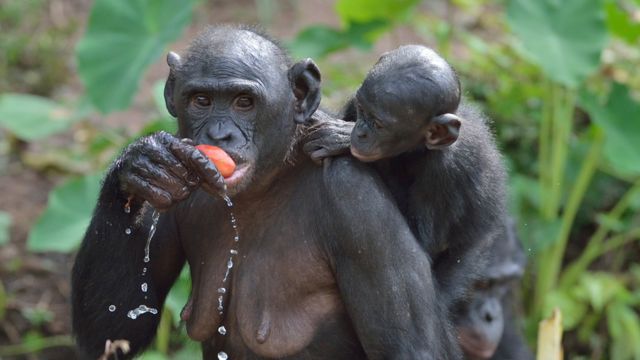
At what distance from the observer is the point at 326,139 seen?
5223mm

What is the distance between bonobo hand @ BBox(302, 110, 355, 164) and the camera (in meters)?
5.18

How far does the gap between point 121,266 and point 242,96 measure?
41.2 inches

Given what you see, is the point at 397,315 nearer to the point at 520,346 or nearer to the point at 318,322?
the point at 318,322

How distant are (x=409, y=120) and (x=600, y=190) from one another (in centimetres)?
472

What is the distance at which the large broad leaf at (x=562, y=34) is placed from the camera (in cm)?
762

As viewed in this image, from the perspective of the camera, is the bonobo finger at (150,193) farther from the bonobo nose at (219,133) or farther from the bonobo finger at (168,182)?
the bonobo nose at (219,133)

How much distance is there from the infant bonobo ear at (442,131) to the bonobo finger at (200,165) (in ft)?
3.08

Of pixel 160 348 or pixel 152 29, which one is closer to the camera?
pixel 152 29

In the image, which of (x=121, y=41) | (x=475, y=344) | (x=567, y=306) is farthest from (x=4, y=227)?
(x=567, y=306)

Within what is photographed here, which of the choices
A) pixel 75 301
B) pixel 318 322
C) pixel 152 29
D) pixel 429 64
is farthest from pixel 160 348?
pixel 429 64

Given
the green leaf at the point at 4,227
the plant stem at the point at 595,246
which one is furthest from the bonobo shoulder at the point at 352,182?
the green leaf at the point at 4,227

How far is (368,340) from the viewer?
201 inches

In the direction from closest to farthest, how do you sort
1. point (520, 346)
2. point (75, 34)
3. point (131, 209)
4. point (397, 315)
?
point (397, 315), point (131, 209), point (520, 346), point (75, 34)

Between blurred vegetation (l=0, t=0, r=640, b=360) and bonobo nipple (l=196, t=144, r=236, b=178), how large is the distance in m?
Result: 3.16
